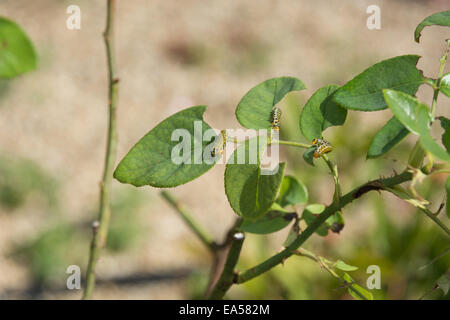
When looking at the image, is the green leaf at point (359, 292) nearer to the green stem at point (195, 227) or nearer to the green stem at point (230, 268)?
the green stem at point (230, 268)

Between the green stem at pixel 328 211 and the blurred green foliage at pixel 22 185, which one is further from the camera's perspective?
the blurred green foliage at pixel 22 185

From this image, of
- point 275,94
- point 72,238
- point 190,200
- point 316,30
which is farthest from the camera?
point 316,30

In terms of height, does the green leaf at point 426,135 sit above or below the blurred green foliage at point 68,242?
above

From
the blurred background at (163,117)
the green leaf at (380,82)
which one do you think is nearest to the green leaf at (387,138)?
the green leaf at (380,82)

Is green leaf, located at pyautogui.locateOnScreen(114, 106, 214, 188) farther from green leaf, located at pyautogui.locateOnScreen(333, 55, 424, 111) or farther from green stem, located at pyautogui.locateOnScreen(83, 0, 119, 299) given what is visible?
green stem, located at pyautogui.locateOnScreen(83, 0, 119, 299)

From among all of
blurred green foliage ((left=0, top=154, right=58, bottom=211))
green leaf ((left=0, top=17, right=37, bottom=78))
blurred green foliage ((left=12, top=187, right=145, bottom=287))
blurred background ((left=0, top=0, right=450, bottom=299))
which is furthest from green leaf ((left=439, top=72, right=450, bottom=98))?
blurred green foliage ((left=0, top=154, right=58, bottom=211))
